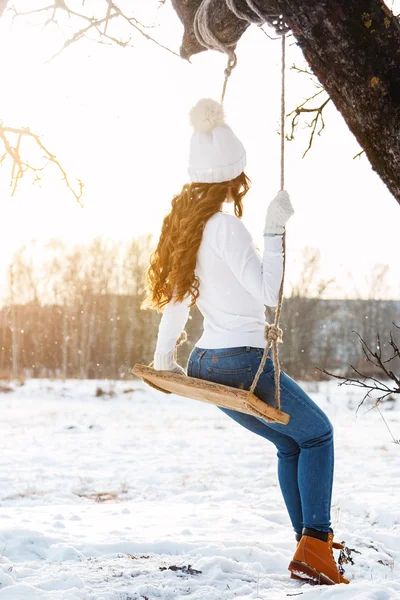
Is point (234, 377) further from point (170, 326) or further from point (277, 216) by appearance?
point (277, 216)

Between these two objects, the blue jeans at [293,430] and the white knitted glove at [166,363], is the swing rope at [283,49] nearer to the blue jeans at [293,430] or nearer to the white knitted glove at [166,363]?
the blue jeans at [293,430]

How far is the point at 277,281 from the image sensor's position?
2311 millimetres

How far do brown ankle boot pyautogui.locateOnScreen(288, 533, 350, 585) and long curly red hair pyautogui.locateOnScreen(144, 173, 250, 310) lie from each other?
1.13 meters

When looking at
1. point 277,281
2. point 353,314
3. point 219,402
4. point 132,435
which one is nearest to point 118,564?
point 219,402

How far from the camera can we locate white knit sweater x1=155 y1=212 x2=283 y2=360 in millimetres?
2342

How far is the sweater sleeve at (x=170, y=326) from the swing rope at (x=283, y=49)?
393mm

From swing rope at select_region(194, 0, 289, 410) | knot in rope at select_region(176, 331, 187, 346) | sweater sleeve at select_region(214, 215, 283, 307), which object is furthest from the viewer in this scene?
knot in rope at select_region(176, 331, 187, 346)

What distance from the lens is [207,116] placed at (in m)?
2.60

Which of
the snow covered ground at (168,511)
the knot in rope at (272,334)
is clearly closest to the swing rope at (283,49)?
the knot in rope at (272,334)

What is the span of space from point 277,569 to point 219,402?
52.1 inches

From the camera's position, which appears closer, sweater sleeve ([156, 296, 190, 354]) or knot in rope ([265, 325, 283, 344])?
knot in rope ([265, 325, 283, 344])

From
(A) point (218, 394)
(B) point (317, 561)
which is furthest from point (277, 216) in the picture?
(B) point (317, 561)

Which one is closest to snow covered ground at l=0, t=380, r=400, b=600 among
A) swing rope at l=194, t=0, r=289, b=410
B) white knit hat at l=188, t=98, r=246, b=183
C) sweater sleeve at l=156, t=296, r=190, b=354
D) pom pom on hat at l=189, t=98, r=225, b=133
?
swing rope at l=194, t=0, r=289, b=410

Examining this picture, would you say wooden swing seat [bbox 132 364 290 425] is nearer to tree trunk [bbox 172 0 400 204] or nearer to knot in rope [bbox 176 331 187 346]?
knot in rope [bbox 176 331 187 346]
